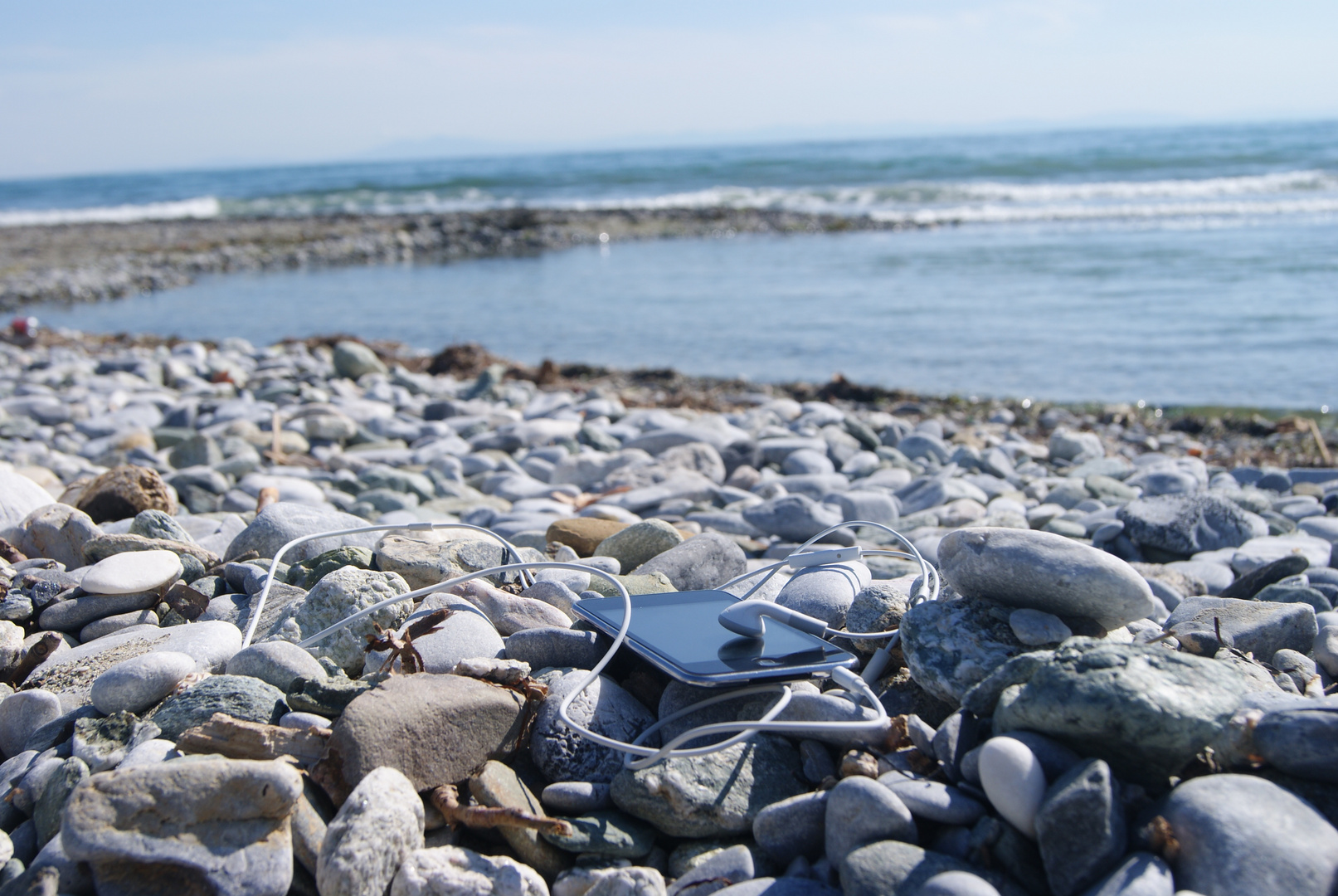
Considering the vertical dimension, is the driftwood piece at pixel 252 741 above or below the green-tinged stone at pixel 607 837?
above

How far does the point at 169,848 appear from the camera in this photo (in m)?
1.42

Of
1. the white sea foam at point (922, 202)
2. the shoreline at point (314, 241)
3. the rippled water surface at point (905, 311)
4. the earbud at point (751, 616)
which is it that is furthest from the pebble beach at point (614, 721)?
the white sea foam at point (922, 202)

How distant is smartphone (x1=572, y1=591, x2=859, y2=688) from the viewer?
1.74m

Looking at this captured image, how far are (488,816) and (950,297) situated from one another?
10419 millimetres

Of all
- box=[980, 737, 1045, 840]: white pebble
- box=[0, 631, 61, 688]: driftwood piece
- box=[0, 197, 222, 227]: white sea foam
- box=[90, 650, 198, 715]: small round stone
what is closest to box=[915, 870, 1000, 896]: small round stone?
box=[980, 737, 1045, 840]: white pebble

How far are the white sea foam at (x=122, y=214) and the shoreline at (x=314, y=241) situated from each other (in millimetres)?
5518

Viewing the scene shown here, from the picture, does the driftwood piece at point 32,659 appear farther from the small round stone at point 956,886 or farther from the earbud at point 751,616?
the small round stone at point 956,886

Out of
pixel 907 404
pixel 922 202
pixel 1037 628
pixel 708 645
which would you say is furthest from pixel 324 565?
pixel 922 202

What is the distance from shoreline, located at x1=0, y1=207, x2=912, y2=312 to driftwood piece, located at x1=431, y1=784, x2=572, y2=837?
54.2 ft

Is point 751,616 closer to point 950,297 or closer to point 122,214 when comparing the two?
point 950,297

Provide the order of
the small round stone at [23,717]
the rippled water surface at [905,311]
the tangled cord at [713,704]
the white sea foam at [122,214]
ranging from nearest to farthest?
the tangled cord at [713,704], the small round stone at [23,717], the rippled water surface at [905,311], the white sea foam at [122,214]

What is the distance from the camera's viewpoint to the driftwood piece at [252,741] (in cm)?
162

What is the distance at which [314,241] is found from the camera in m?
20.6

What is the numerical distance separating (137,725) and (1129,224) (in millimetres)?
20094
